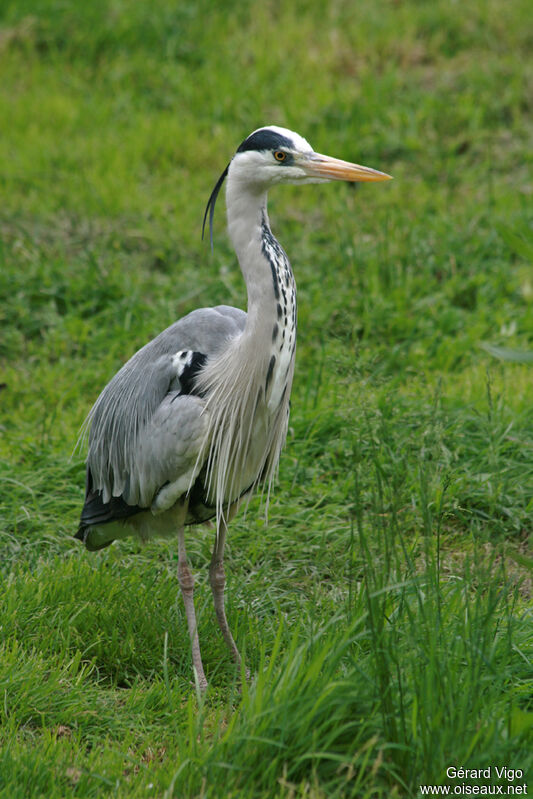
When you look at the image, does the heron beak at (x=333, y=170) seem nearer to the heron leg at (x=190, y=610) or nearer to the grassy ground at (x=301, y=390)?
the grassy ground at (x=301, y=390)

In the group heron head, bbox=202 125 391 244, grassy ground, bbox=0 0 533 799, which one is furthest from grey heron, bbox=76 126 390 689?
grassy ground, bbox=0 0 533 799

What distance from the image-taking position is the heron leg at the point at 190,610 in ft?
12.4

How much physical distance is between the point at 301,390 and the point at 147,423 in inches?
73.3

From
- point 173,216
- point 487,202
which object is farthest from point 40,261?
point 487,202

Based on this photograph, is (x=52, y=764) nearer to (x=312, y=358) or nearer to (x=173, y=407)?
(x=173, y=407)

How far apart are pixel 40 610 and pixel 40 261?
3520 millimetres

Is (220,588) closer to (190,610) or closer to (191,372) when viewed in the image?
(190,610)

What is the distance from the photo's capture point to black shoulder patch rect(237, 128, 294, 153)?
12.3ft

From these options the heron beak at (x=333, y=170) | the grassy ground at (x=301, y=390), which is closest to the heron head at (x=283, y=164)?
the heron beak at (x=333, y=170)

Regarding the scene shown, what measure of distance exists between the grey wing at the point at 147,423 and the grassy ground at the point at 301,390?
35 cm

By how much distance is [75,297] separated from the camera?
670 centimetres

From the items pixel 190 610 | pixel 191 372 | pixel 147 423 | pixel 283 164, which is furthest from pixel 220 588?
pixel 283 164

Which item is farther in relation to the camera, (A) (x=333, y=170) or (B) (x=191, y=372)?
(B) (x=191, y=372)

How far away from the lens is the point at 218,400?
3.84m
